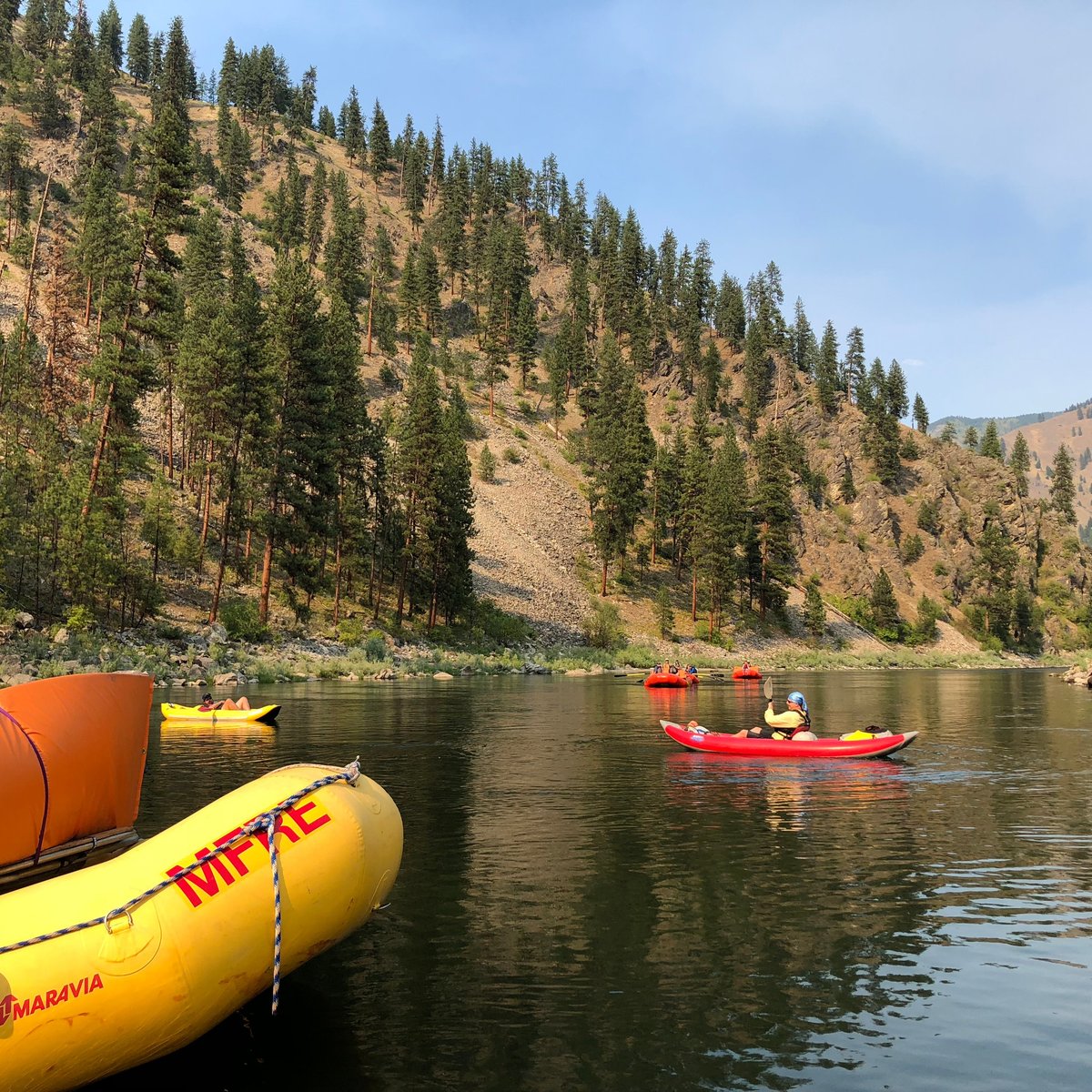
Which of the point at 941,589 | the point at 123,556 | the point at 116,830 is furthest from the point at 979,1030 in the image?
the point at 941,589

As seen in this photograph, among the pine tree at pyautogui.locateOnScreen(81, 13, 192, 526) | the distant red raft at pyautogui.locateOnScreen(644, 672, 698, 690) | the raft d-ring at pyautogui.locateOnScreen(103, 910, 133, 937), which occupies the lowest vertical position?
the distant red raft at pyautogui.locateOnScreen(644, 672, 698, 690)

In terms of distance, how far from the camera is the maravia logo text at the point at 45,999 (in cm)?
564

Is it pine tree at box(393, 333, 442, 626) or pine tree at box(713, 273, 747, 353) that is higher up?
pine tree at box(713, 273, 747, 353)

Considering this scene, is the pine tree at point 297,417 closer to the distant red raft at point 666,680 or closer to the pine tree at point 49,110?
the distant red raft at point 666,680

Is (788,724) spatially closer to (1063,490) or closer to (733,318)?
(733,318)

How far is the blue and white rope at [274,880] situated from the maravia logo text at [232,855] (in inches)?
0.9

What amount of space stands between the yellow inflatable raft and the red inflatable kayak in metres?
16.8

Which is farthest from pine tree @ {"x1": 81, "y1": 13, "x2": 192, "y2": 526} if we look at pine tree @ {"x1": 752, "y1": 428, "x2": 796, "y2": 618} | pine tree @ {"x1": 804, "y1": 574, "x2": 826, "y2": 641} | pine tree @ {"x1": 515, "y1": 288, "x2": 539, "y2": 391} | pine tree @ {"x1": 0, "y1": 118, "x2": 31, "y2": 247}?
pine tree @ {"x1": 515, "y1": 288, "x2": 539, "y2": 391}

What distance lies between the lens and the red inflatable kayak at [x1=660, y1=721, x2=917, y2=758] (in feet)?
73.7

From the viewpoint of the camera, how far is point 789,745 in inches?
899

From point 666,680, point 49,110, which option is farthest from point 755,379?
point 49,110

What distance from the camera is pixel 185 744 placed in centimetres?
2450

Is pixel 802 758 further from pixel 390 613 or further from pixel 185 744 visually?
pixel 390 613

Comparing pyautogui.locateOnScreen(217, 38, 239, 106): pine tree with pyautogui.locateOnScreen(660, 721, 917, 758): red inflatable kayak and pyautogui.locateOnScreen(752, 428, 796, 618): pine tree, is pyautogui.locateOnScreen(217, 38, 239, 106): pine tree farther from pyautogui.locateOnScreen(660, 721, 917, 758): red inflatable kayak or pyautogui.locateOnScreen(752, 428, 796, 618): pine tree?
pyautogui.locateOnScreen(660, 721, 917, 758): red inflatable kayak
